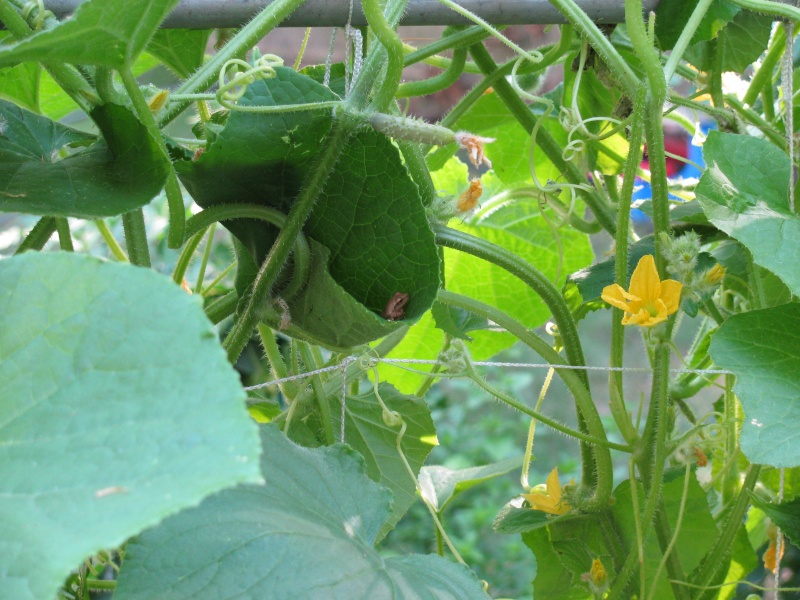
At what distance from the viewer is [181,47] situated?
32.1 inches

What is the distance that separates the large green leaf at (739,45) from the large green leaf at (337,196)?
426 mm

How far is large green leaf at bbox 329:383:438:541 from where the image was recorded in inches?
32.0

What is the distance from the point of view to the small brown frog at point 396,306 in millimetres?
606

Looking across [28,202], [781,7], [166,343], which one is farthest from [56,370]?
[781,7]

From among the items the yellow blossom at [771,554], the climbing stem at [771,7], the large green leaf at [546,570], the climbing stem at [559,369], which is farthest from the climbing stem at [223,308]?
the yellow blossom at [771,554]

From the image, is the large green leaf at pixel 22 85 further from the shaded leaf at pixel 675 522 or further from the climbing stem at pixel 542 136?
the shaded leaf at pixel 675 522

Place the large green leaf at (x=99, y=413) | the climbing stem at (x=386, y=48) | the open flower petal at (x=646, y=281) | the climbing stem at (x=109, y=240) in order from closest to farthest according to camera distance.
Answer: the large green leaf at (x=99, y=413), the climbing stem at (x=386, y=48), the open flower petal at (x=646, y=281), the climbing stem at (x=109, y=240)

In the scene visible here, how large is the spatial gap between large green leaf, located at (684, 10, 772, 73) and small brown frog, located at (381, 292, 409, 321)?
0.44 metres

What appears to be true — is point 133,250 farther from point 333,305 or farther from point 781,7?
point 781,7

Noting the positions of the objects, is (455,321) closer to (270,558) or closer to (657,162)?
(657,162)

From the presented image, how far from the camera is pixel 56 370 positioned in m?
0.33

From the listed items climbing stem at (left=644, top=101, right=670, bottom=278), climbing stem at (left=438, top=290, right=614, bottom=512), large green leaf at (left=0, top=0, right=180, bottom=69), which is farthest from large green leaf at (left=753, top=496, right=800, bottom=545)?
large green leaf at (left=0, top=0, right=180, bottom=69)

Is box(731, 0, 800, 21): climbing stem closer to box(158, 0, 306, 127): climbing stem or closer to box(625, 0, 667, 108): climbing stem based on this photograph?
box(625, 0, 667, 108): climbing stem

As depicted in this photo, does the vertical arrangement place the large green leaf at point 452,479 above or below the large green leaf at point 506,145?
below
